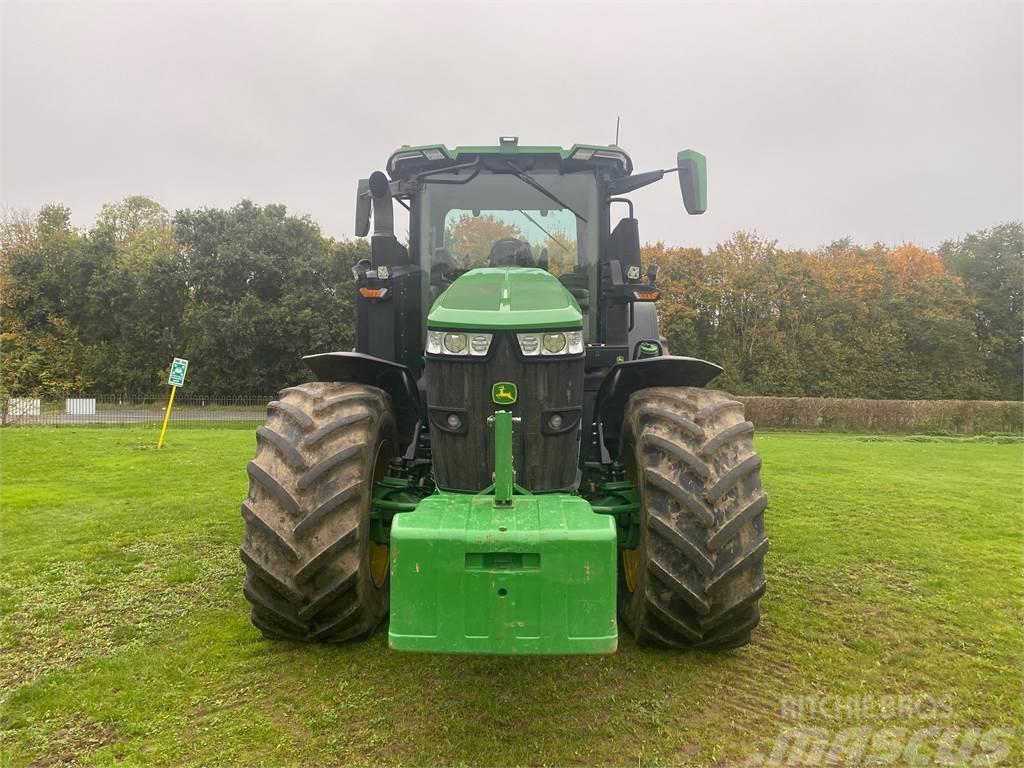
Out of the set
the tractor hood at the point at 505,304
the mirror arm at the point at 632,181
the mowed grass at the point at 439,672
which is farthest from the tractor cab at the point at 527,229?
the mowed grass at the point at 439,672

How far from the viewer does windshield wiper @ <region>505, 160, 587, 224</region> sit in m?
4.31

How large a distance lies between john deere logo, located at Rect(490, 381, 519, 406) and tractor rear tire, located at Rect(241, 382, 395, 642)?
70cm

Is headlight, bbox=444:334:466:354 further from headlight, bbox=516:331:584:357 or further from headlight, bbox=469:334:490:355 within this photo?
headlight, bbox=516:331:584:357

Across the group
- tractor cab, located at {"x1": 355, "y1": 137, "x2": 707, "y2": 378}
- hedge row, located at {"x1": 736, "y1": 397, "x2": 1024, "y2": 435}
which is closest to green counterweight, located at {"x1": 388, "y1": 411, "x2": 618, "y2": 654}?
tractor cab, located at {"x1": 355, "y1": 137, "x2": 707, "y2": 378}

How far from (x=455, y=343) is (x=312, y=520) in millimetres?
1075

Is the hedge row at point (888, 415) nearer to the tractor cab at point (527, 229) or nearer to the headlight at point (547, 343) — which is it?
the tractor cab at point (527, 229)

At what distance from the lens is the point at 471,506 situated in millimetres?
2814

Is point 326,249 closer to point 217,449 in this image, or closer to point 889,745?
point 217,449

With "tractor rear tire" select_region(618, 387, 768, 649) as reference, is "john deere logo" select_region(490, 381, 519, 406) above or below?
above

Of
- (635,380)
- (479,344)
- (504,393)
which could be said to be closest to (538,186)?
(635,380)

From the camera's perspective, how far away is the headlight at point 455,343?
337cm

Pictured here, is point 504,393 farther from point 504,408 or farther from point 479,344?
point 479,344

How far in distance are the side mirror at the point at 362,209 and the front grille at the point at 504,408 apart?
1866 millimetres

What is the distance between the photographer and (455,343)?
11.1ft
